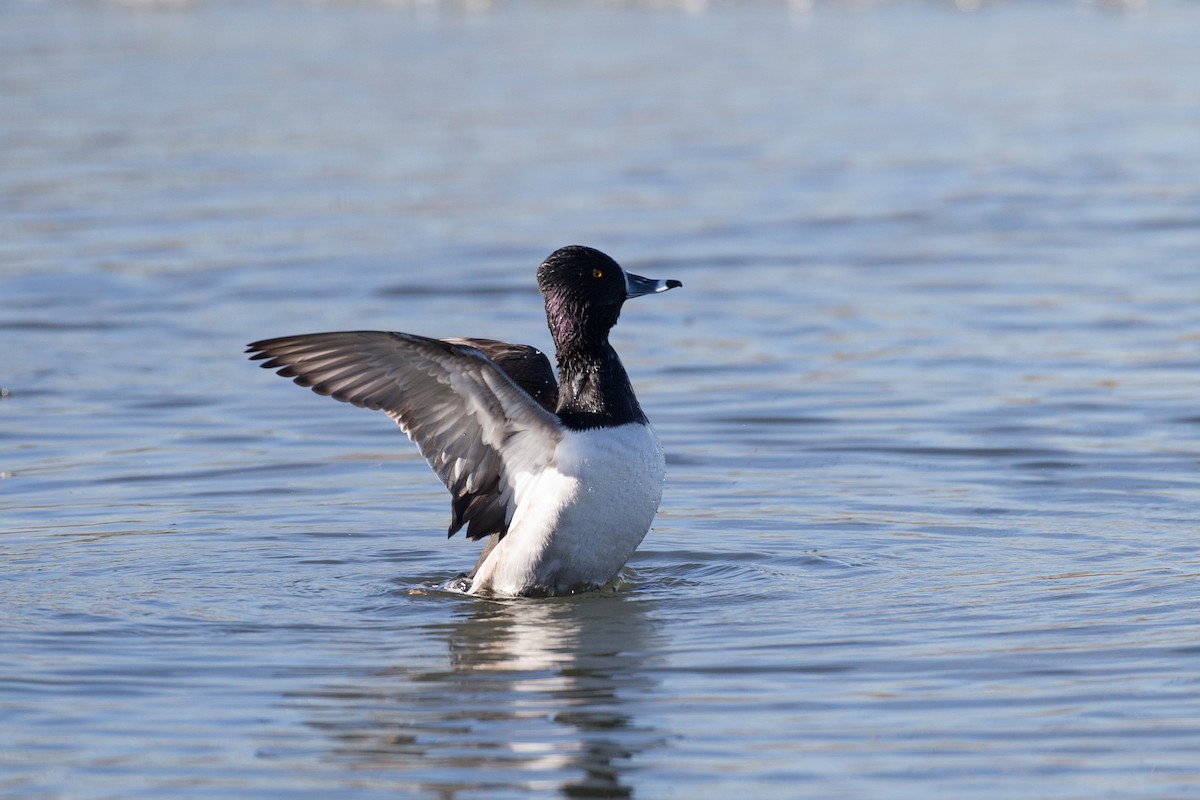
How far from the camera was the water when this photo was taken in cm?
568

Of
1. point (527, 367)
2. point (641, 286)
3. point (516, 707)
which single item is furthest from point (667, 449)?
point (516, 707)

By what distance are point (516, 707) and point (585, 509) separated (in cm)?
124

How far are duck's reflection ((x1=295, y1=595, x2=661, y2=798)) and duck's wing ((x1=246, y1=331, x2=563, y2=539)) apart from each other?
0.48 meters

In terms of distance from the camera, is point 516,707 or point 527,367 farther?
point 527,367

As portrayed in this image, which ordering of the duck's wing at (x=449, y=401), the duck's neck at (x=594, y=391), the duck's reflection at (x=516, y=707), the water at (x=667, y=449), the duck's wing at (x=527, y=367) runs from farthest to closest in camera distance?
the duck's wing at (x=527, y=367) < the duck's neck at (x=594, y=391) < the duck's wing at (x=449, y=401) < the water at (x=667, y=449) < the duck's reflection at (x=516, y=707)

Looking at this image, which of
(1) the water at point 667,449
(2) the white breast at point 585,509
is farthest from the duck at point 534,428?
(1) the water at point 667,449

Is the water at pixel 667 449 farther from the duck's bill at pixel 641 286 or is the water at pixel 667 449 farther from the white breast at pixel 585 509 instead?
the duck's bill at pixel 641 286

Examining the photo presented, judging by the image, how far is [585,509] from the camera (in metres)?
7.06

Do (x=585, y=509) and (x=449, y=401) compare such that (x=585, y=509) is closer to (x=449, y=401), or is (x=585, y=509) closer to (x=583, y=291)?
(x=449, y=401)

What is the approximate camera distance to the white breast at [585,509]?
7039 millimetres

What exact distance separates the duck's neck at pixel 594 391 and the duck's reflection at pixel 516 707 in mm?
700

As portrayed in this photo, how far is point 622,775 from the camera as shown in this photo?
210 inches

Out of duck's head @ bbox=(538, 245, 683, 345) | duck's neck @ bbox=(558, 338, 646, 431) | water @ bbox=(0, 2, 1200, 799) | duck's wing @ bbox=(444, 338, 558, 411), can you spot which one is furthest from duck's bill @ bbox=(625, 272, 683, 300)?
water @ bbox=(0, 2, 1200, 799)

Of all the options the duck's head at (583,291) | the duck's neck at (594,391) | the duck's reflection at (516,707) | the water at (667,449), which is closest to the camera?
the duck's reflection at (516,707)
